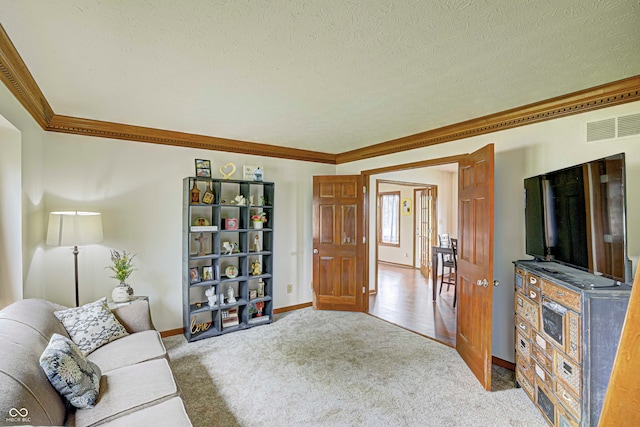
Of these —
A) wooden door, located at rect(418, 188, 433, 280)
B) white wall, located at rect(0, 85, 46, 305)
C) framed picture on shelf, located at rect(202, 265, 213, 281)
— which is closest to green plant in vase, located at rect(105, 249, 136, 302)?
white wall, located at rect(0, 85, 46, 305)

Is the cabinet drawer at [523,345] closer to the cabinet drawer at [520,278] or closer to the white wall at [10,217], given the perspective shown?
the cabinet drawer at [520,278]

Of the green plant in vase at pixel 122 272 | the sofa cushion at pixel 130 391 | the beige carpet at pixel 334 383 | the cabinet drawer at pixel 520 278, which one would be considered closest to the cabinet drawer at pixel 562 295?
the cabinet drawer at pixel 520 278

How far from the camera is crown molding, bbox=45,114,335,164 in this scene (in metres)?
2.98

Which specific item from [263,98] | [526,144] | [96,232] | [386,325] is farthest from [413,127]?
[96,232]

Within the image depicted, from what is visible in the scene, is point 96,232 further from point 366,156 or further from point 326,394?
point 366,156

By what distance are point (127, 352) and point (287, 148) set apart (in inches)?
121

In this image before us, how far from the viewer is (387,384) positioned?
8.37 feet

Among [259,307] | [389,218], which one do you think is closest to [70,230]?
[259,307]

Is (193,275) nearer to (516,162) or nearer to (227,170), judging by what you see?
(227,170)

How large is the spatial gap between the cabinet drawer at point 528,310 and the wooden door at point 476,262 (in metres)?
0.23

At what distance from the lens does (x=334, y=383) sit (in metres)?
2.56

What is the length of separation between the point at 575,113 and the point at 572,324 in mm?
1726

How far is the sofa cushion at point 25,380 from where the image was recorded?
1216 mm

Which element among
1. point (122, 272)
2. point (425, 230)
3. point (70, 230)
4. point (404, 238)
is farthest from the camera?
point (404, 238)
